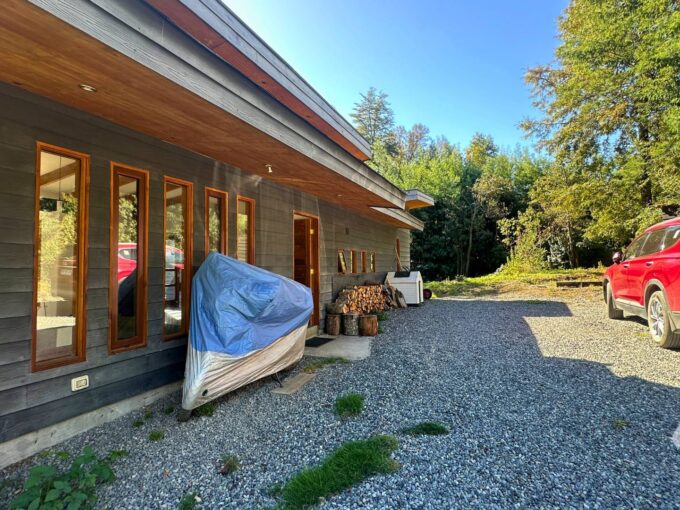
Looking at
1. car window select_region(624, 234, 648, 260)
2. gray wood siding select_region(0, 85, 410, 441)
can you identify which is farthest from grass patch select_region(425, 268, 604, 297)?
gray wood siding select_region(0, 85, 410, 441)

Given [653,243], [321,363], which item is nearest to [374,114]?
[653,243]

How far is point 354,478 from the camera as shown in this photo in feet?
7.30

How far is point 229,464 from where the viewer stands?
2.41m

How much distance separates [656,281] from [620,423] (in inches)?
130

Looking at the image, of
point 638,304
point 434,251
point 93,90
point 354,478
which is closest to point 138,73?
point 93,90

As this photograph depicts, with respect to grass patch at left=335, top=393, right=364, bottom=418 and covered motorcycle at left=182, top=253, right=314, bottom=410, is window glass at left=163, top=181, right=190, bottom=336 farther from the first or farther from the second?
grass patch at left=335, top=393, right=364, bottom=418

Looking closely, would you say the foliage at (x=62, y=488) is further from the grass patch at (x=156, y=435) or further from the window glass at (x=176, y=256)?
the window glass at (x=176, y=256)

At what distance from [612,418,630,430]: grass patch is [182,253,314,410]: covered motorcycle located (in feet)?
9.95

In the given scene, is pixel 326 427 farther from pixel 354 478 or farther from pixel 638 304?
pixel 638 304

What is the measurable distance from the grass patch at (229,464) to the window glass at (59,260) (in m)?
1.46

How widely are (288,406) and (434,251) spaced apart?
20976 mm

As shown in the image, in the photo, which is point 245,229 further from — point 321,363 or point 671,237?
point 671,237

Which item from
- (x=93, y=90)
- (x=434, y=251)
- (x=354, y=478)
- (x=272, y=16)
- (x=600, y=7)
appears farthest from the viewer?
(x=434, y=251)

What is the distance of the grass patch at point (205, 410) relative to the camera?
3.23 metres
